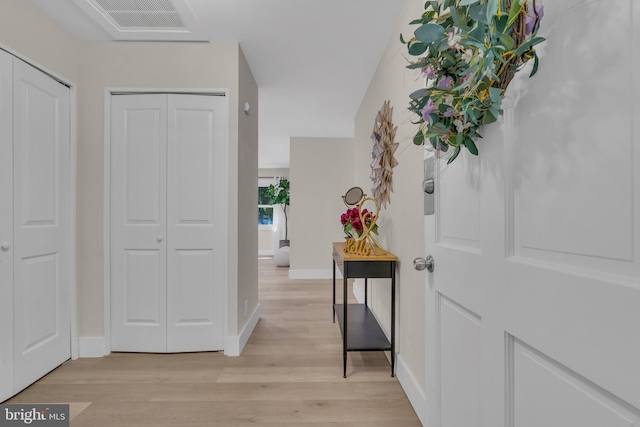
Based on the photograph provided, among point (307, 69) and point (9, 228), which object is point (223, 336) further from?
point (307, 69)

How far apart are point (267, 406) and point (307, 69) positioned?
2.71 meters

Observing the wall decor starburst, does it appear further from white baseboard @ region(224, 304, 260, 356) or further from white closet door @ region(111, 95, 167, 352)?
white closet door @ region(111, 95, 167, 352)

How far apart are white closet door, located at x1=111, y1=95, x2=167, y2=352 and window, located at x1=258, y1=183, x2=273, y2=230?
6.36 meters

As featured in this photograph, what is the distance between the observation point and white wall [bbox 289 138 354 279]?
5465mm

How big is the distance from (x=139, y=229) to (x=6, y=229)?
75cm

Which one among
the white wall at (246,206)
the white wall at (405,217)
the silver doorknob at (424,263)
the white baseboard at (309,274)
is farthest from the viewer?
the white baseboard at (309,274)

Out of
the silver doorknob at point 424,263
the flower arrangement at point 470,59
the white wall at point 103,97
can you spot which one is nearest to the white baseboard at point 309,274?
the white wall at point 103,97

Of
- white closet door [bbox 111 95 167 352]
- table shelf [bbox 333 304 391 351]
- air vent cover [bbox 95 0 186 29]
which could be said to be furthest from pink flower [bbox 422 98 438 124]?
white closet door [bbox 111 95 167 352]

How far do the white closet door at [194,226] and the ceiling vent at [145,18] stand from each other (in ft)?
1.51

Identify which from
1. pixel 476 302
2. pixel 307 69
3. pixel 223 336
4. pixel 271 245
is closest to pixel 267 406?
pixel 223 336

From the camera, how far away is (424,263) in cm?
124

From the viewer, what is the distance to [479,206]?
93cm

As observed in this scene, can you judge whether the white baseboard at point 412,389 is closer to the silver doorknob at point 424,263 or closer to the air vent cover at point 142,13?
the silver doorknob at point 424,263

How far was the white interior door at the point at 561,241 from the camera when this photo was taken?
53 centimetres
